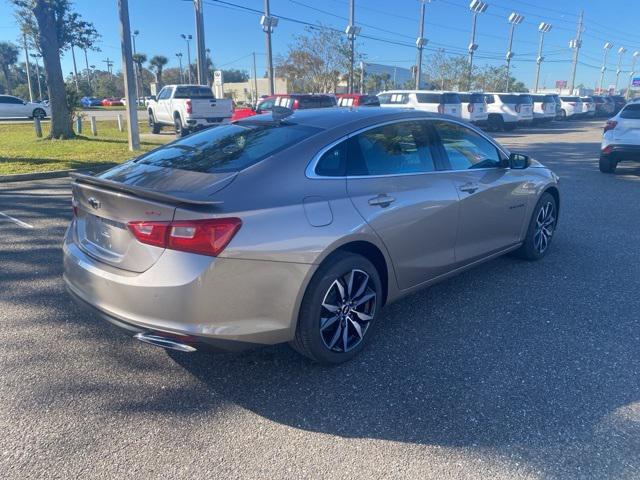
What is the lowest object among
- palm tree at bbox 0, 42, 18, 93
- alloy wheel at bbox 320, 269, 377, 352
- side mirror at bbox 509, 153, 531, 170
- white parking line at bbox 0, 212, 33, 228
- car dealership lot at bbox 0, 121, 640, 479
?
car dealership lot at bbox 0, 121, 640, 479

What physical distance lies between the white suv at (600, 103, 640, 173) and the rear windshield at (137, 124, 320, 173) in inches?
385

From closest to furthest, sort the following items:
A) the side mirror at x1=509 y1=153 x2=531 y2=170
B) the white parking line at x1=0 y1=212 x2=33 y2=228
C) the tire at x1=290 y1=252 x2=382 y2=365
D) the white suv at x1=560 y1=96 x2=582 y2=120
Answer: the tire at x1=290 y1=252 x2=382 y2=365, the side mirror at x1=509 y1=153 x2=531 y2=170, the white parking line at x1=0 y1=212 x2=33 y2=228, the white suv at x1=560 y1=96 x2=582 y2=120

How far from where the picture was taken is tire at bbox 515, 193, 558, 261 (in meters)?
5.14

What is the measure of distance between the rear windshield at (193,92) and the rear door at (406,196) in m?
17.7

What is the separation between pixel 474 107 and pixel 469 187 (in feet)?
69.4

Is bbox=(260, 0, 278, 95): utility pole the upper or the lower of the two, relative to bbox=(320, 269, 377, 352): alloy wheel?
upper

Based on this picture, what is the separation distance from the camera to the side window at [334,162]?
10.4 ft

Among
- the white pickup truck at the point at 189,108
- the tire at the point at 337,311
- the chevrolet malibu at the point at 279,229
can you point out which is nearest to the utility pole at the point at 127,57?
the white pickup truck at the point at 189,108

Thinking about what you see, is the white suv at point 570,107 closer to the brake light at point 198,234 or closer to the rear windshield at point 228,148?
the rear windshield at point 228,148

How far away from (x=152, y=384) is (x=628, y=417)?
273 cm

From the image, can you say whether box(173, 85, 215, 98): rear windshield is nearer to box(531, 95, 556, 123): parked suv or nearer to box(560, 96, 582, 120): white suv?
box(531, 95, 556, 123): parked suv

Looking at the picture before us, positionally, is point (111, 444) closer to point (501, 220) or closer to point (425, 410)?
point (425, 410)

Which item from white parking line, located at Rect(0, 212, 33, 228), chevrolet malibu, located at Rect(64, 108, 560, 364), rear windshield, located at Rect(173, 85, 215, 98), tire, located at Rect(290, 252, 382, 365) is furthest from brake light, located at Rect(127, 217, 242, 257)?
rear windshield, located at Rect(173, 85, 215, 98)

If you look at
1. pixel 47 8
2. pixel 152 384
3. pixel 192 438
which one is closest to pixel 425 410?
pixel 192 438
